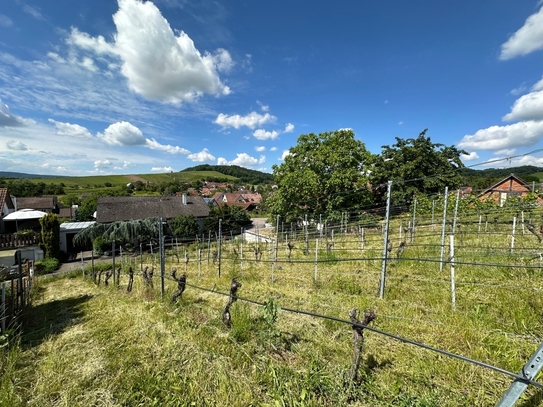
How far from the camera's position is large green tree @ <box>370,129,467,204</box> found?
64.5ft

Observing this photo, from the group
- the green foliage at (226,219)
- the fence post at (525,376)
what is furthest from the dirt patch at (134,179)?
the fence post at (525,376)

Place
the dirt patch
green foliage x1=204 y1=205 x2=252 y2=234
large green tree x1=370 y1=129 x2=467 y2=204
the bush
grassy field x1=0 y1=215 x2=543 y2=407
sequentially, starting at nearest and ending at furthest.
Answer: grassy field x1=0 y1=215 x2=543 y2=407
the bush
large green tree x1=370 y1=129 x2=467 y2=204
green foliage x1=204 y1=205 x2=252 y2=234
the dirt patch

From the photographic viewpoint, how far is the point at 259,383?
2508mm

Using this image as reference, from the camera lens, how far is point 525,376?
51.7 inches

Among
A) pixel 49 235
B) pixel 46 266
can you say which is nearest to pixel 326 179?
pixel 46 266

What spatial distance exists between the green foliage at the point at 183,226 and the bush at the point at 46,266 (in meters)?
8.10

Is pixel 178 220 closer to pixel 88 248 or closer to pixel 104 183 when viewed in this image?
pixel 88 248

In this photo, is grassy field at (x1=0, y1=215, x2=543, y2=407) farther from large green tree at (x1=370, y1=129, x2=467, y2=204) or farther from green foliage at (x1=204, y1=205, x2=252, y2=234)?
green foliage at (x1=204, y1=205, x2=252, y2=234)

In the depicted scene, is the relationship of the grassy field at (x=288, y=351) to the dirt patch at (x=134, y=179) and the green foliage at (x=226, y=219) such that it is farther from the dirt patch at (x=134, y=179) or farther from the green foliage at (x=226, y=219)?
the dirt patch at (x=134, y=179)

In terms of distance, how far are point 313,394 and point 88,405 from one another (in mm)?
2173

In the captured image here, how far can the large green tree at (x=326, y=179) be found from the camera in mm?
15761

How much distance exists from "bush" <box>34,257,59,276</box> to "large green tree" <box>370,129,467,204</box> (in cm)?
2274

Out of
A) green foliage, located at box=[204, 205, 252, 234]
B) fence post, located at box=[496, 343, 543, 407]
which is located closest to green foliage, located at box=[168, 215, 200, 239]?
green foliage, located at box=[204, 205, 252, 234]

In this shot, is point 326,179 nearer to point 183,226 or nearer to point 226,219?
point 183,226
